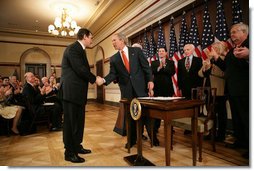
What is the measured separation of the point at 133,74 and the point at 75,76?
0.82 meters

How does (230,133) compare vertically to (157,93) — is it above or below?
below

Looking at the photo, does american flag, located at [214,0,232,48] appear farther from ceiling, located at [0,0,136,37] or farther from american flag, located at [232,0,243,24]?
ceiling, located at [0,0,136,37]

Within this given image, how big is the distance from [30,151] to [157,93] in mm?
2281

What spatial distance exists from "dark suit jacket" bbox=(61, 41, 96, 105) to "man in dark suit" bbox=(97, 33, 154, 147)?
476 millimetres

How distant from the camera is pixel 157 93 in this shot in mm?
3662

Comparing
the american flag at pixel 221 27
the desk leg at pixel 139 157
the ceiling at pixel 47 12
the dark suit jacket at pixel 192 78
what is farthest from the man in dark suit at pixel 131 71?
the ceiling at pixel 47 12

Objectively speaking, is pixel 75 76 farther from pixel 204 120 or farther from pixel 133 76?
pixel 204 120

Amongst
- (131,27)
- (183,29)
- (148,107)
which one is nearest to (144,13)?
(131,27)

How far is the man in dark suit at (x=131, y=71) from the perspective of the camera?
2725mm

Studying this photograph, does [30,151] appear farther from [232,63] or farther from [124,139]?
[232,63]

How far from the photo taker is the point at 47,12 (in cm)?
723

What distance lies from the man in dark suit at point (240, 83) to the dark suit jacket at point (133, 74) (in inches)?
41.2

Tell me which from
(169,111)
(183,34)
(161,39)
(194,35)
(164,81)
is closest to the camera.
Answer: (169,111)

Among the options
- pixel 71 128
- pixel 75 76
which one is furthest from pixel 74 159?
pixel 75 76
